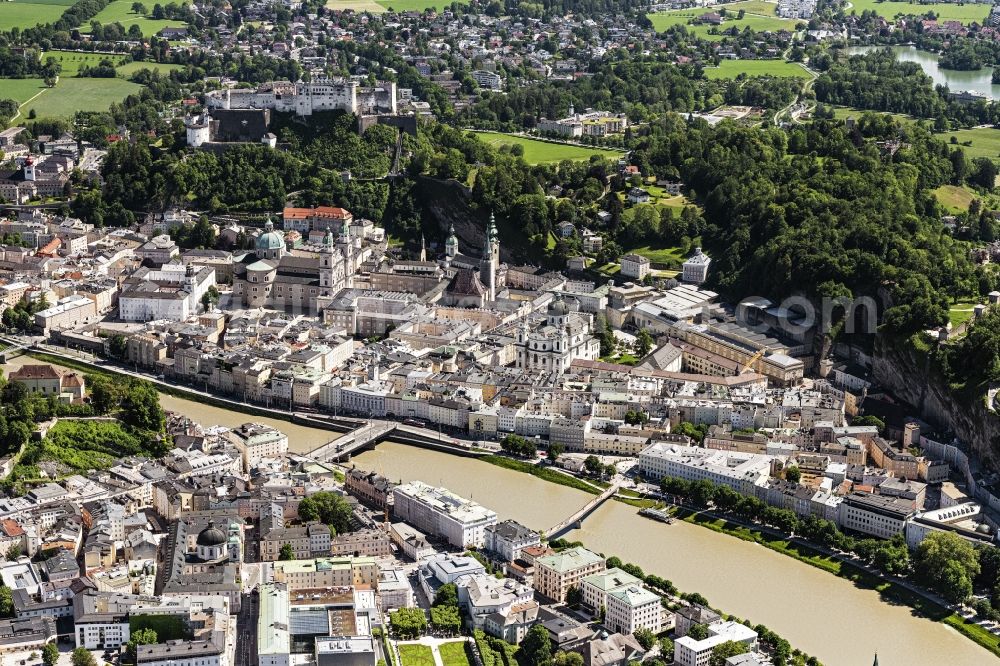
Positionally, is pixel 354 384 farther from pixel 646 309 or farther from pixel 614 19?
pixel 614 19

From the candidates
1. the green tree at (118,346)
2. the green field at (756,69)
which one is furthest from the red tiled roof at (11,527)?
the green field at (756,69)

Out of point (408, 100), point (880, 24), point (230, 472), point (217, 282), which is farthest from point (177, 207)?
point (880, 24)

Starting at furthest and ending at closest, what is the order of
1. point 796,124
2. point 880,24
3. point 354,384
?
1. point 880,24
2. point 796,124
3. point 354,384

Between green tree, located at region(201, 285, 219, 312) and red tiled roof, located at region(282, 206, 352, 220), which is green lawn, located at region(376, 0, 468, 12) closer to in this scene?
red tiled roof, located at region(282, 206, 352, 220)

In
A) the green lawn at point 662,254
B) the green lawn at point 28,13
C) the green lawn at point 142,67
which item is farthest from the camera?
the green lawn at point 28,13

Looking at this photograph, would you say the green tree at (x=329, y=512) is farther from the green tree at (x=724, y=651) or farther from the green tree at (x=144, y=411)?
the green tree at (x=724, y=651)

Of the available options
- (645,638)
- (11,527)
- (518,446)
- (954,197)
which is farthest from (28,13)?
(645,638)

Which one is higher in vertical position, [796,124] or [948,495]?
[796,124]
